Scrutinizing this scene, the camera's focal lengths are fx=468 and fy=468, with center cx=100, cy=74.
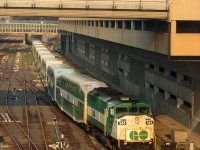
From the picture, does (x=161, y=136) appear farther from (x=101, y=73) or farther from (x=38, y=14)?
(x=101, y=73)

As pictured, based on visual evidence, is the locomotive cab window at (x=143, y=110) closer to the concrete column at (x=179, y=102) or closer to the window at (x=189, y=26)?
the window at (x=189, y=26)

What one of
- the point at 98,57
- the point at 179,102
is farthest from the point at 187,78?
the point at 98,57

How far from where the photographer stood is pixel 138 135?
25.9 meters

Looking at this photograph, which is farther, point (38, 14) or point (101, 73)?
point (101, 73)

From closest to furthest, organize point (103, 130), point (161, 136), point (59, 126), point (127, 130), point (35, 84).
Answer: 1. point (127, 130)
2. point (103, 130)
3. point (161, 136)
4. point (59, 126)
5. point (35, 84)

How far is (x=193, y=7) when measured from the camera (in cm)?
2833

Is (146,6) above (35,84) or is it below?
above

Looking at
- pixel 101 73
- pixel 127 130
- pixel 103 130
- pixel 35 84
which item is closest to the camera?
pixel 127 130

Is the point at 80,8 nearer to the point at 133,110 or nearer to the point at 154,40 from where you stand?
the point at 154,40

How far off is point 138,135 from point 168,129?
10.5m

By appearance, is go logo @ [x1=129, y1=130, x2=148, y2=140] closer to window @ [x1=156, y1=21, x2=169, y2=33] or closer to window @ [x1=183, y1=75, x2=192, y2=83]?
window @ [x1=156, y1=21, x2=169, y2=33]

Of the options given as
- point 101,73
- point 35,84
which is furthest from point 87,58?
point 35,84

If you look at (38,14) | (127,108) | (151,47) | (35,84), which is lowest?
(35,84)

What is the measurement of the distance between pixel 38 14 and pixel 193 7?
971 cm
